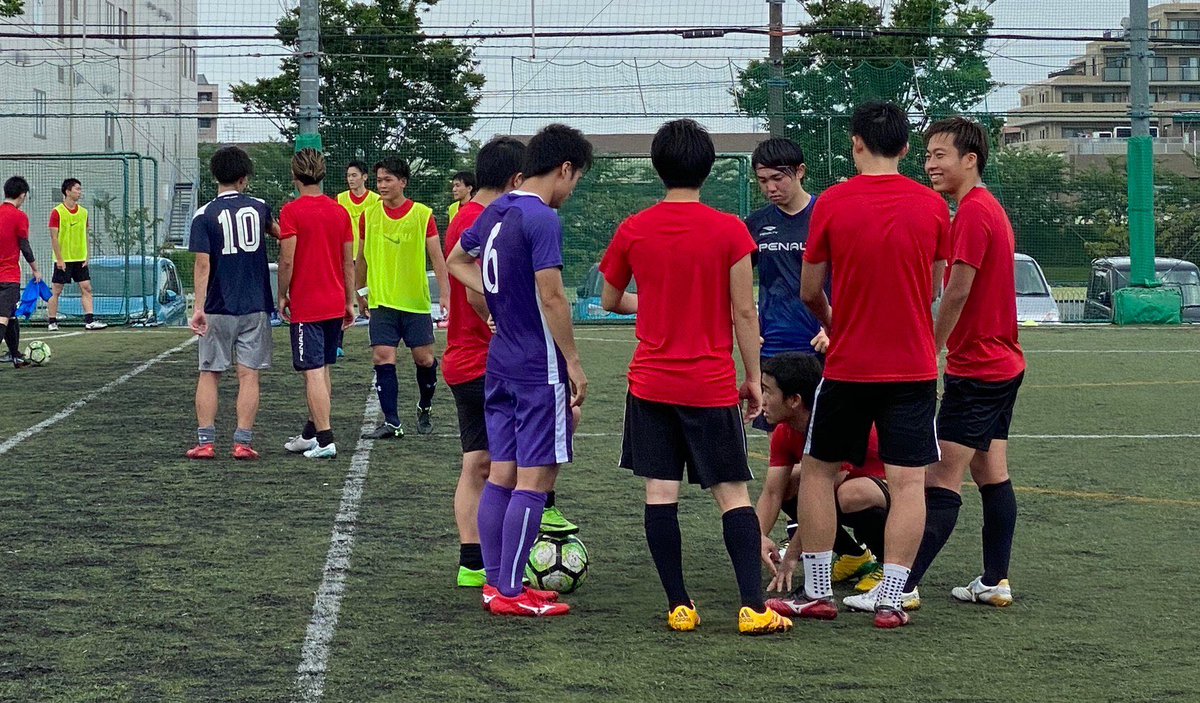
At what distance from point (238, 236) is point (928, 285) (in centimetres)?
526

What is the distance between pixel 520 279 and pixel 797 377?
126 centimetres

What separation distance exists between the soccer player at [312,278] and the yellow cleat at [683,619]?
4.59m

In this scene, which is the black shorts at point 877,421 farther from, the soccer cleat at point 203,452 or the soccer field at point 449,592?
the soccer cleat at point 203,452

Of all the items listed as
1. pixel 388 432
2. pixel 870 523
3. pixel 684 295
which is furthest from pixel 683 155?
pixel 388 432

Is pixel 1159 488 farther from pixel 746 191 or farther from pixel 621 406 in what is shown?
pixel 746 191

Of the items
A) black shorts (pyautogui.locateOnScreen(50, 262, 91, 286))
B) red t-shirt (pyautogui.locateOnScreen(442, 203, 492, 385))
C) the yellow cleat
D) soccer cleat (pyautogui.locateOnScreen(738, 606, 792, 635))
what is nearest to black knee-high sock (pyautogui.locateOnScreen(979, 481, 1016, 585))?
soccer cleat (pyautogui.locateOnScreen(738, 606, 792, 635))

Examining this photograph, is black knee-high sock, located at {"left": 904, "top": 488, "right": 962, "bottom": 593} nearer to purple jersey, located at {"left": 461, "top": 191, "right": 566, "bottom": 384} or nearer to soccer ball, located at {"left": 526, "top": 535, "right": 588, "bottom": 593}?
soccer ball, located at {"left": 526, "top": 535, "right": 588, "bottom": 593}

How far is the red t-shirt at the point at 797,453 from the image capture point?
6039mm

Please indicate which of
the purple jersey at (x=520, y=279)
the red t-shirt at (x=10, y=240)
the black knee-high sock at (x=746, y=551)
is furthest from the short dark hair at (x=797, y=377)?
the red t-shirt at (x=10, y=240)

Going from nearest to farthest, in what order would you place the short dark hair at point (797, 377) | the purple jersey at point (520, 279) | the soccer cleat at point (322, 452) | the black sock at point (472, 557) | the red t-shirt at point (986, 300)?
the purple jersey at point (520, 279)
the red t-shirt at point (986, 300)
the short dark hair at point (797, 377)
the black sock at point (472, 557)
the soccer cleat at point (322, 452)

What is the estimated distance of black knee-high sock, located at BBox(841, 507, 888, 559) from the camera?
5.93m

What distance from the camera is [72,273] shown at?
1947 cm

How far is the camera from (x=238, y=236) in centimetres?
921

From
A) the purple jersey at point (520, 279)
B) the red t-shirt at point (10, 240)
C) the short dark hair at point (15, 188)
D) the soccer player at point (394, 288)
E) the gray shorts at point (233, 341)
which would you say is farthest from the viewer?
the short dark hair at point (15, 188)
